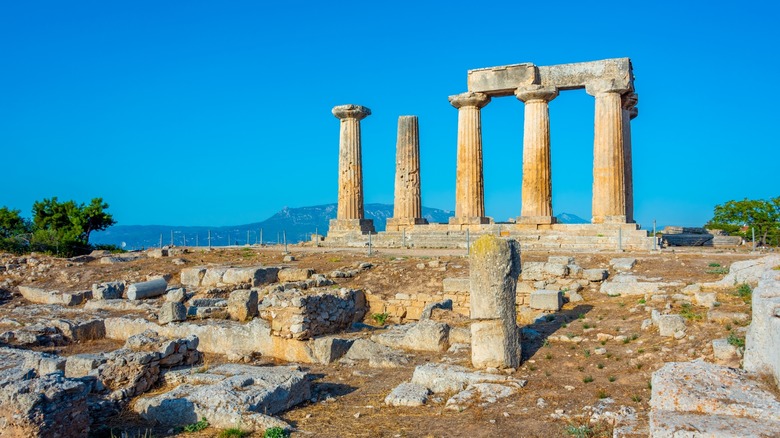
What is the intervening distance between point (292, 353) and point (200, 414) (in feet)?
13.9

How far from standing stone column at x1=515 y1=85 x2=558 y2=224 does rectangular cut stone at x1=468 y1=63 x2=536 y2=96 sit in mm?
540

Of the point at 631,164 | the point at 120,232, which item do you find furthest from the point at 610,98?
the point at 120,232

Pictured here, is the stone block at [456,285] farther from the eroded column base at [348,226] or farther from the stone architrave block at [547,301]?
the eroded column base at [348,226]

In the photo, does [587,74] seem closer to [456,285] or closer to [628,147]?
[628,147]

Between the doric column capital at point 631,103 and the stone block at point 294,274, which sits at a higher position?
the doric column capital at point 631,103

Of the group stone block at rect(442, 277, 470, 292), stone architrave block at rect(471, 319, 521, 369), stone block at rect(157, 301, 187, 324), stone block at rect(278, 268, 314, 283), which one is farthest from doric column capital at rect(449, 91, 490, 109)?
stone architrave block at rect(471, 319, 521, 369)

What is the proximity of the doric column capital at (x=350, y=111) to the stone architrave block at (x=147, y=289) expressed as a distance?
14.6 metres

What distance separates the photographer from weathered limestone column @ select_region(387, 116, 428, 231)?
103 ft

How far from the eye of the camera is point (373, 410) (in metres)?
8.82

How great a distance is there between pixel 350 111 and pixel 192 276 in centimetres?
1344

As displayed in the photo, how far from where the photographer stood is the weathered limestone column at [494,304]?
10.0 metres

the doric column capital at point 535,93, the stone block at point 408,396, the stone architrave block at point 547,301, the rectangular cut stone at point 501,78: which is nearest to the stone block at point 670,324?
the stone architrave block at point 547,301

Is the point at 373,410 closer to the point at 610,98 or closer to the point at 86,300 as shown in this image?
the point at 86,300

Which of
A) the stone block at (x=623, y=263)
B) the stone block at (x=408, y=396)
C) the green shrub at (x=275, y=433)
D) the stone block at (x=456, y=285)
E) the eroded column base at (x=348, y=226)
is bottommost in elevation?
the green shrub at (x=275, y=433)
